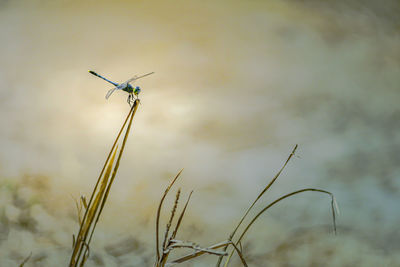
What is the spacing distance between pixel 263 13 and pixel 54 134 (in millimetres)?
802

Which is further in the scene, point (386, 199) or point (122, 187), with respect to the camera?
point (386, 199)

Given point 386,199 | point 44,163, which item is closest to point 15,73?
point 44,163

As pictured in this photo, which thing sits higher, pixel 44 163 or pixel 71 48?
pixel 71 48

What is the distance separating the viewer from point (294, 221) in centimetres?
Result: 109

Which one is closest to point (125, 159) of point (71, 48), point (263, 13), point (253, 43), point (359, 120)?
point (71, 48)

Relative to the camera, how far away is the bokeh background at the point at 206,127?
0.96 meters

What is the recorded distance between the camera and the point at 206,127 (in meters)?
1.00

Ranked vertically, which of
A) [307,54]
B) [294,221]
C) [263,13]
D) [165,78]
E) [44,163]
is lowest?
[294,221]

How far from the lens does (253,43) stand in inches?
42.5

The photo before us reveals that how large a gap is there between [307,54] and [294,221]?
586mm

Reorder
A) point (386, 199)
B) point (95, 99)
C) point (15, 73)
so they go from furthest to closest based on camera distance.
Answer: point (386, 199) < point (15, 73) < point (95, 99)

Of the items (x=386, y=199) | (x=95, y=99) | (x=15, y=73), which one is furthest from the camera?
(x=386, y=199)

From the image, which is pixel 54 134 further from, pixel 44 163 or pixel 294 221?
pixel 294 221

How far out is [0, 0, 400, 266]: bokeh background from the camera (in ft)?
3.15
